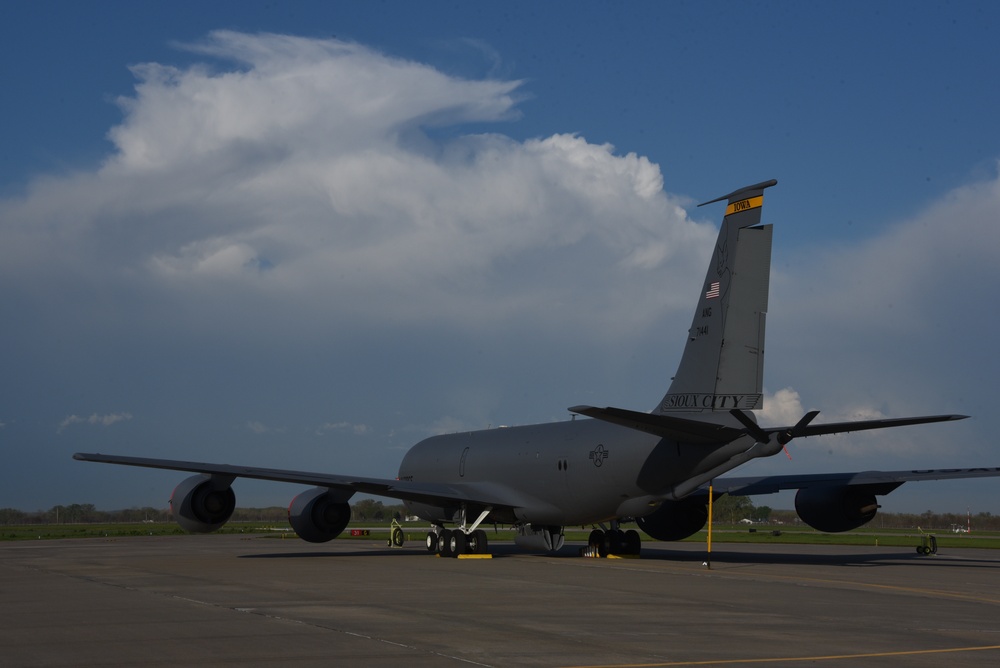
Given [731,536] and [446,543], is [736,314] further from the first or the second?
[731,536]

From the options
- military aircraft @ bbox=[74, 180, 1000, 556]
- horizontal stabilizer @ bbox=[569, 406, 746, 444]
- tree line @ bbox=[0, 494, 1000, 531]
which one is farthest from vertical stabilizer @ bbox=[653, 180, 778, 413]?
tree line @ bbox=[0, 494, 1000, 531]

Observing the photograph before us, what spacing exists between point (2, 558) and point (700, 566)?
2015 centimetres

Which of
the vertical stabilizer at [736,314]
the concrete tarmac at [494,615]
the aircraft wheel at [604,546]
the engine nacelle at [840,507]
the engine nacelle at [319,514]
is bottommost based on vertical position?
the concrete tarmac at [494,615]

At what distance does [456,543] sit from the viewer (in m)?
31.5

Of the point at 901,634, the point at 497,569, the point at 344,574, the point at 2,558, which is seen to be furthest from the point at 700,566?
the point at 2,558

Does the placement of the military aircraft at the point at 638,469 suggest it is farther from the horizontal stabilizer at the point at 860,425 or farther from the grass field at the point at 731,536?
the grass field at the point at 731,536

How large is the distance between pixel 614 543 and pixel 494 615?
17.1 metres

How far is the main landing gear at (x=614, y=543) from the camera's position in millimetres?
31219

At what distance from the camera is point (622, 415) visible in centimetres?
2211

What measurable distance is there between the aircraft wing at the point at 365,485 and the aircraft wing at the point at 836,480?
6.22 metres

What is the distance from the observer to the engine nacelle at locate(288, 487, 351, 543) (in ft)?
101

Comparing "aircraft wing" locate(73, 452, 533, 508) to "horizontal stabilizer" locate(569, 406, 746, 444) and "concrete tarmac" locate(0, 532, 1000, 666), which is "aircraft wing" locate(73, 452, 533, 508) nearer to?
"concrete tarmac" locate(0, 532, 1000, 666)

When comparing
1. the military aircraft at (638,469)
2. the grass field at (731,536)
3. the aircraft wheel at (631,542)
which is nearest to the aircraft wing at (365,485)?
the military aircraft at (638,469)

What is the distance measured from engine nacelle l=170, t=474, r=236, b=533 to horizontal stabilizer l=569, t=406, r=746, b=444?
41.5ft
